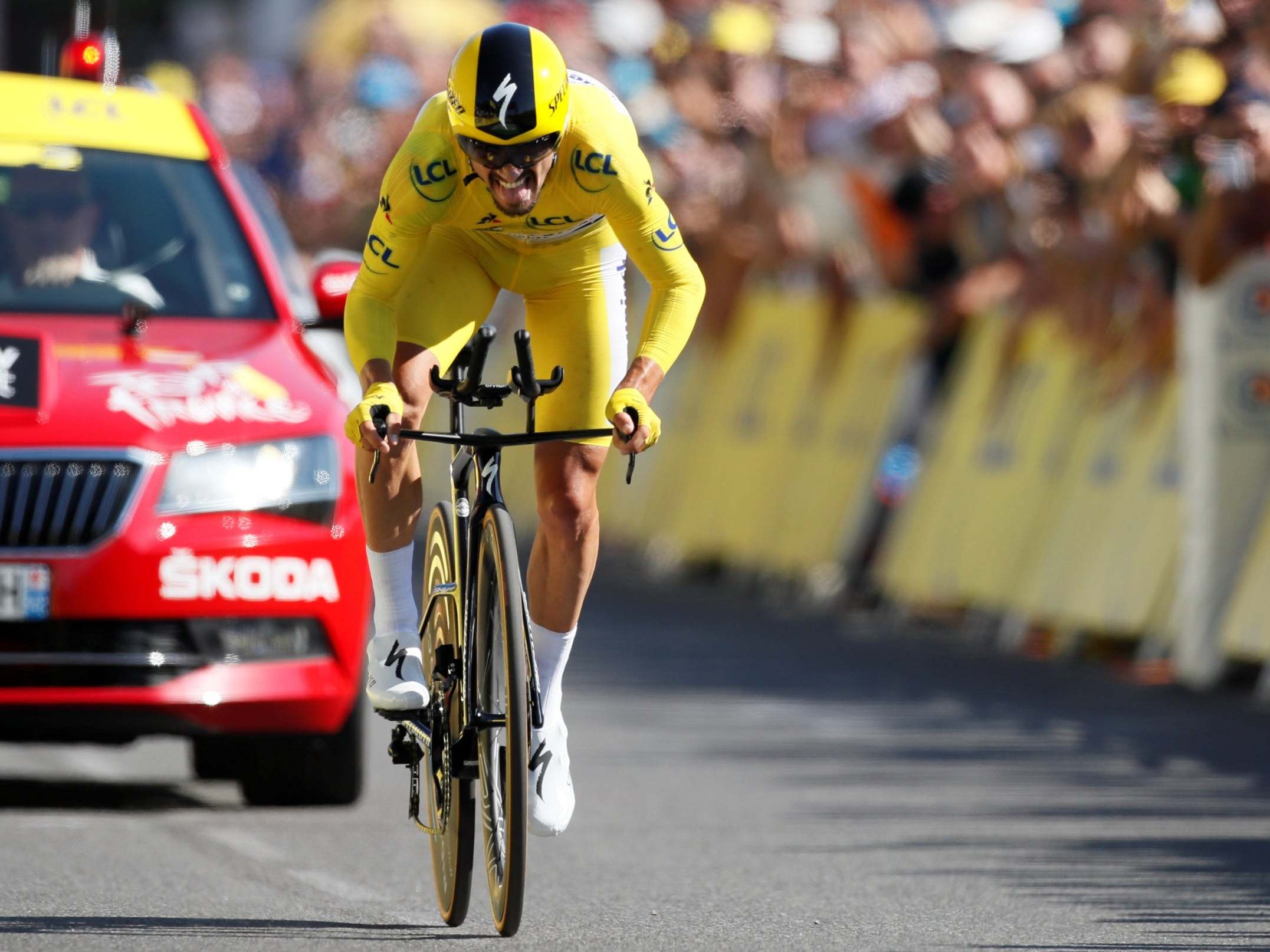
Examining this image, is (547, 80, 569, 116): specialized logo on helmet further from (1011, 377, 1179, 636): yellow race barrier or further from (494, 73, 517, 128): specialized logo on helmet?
(1011, 377, 1179, 636): yellow race barrier

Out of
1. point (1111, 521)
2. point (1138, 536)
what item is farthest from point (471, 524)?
point (1111, 521)

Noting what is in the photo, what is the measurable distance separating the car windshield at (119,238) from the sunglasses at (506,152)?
9.24 ft

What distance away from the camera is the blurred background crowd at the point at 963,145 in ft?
38.0

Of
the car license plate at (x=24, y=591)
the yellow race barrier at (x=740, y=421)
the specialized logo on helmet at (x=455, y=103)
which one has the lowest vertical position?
the yellow race barrier at (x=740, y=421)

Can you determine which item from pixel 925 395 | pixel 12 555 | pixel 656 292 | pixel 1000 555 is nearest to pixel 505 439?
pixel 656 292

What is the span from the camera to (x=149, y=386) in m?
8.20

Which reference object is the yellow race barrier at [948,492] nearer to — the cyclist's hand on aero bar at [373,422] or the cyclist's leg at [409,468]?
the cyclist's leg at [409,468]

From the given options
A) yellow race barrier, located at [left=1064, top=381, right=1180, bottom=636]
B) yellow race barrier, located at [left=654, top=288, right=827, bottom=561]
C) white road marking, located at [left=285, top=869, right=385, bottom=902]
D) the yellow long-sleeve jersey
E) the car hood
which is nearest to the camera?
the yellow long-sleeve jersey

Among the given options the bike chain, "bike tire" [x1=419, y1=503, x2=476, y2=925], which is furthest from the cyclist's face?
the bike chain

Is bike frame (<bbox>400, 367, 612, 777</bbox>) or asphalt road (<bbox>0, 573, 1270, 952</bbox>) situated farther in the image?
asphalt road (<bbox>0, 573, 1270, 952</bbox>)

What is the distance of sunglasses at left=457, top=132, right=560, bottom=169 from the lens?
20.0ft

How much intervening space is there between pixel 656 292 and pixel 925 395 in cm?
881

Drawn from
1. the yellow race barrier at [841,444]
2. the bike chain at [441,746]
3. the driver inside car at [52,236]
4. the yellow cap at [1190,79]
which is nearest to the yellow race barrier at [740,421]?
the yellow race barrier at [841,444]

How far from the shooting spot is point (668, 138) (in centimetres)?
1772
